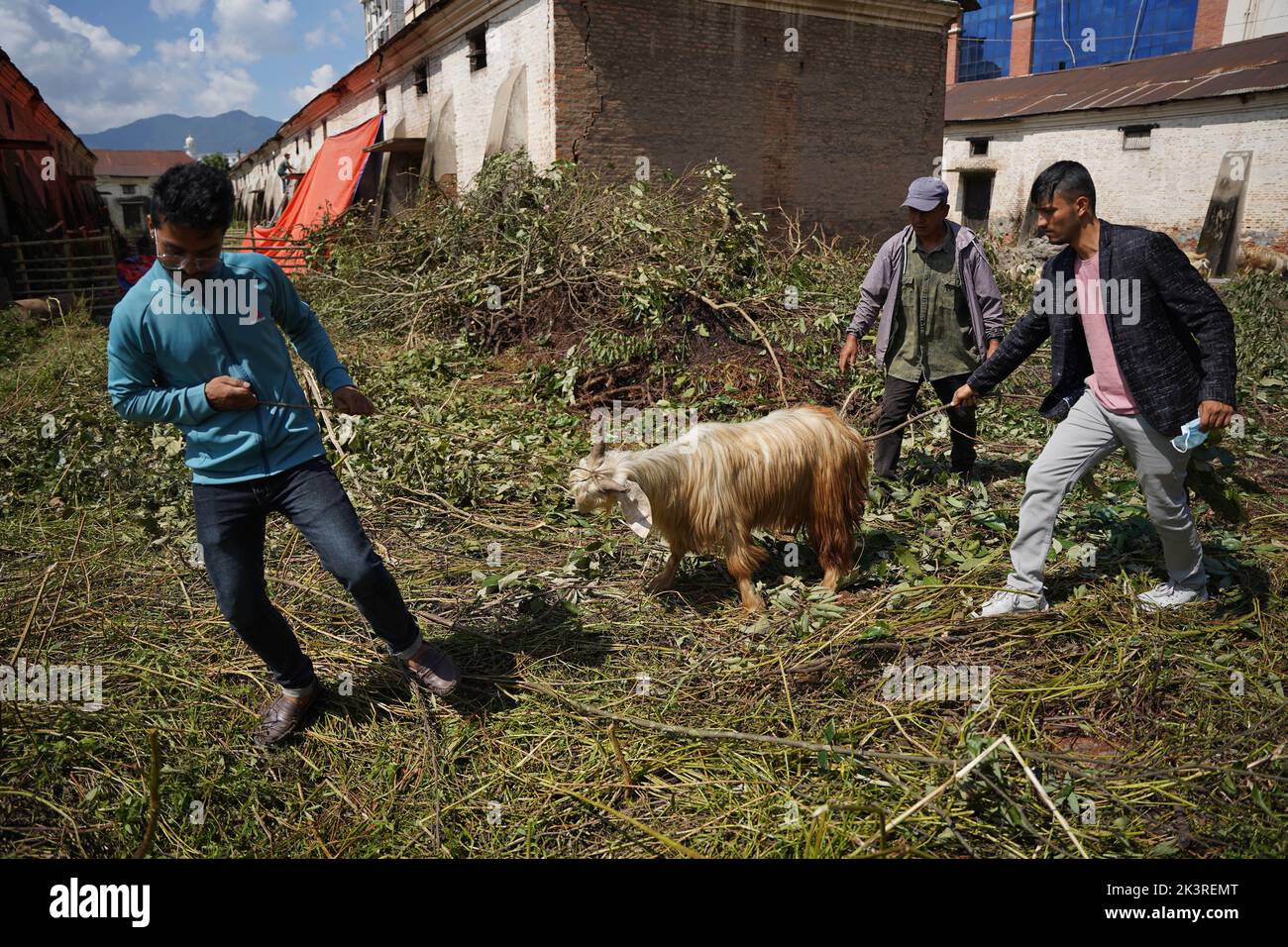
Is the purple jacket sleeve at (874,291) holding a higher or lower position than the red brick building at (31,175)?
lower

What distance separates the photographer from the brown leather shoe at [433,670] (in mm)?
3648

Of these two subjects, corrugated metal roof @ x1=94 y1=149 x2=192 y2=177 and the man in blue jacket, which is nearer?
the man in blue jacket

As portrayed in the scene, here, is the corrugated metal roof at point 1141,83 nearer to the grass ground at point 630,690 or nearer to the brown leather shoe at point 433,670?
the grass ground at point 630,690

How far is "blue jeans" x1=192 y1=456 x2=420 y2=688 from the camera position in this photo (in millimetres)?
3197

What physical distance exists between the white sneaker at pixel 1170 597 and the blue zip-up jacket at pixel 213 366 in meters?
4.08

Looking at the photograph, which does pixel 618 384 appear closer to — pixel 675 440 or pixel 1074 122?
pixel 675 440

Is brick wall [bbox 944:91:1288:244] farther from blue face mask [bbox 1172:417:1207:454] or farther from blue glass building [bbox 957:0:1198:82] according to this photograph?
blue face mask [bbox 1172:417:1207:454]

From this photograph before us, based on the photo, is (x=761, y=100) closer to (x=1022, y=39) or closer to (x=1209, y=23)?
(x=1209, y=23)

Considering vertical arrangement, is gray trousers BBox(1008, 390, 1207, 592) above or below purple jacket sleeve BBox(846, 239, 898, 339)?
below

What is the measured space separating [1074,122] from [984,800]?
28422mm

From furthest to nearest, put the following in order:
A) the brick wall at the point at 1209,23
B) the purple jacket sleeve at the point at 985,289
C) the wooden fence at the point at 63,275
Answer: the brick wall at the point at 1209,23, the wooden fence at the point at 63,275, the purple jacket sleeve at the point at 985,289

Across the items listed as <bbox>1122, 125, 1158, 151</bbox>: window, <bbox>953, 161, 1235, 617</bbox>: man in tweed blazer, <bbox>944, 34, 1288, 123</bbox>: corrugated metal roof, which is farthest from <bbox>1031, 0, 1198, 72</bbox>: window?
<bbox>953, 161, 1235, 617</bbox>: man in tweed blazer

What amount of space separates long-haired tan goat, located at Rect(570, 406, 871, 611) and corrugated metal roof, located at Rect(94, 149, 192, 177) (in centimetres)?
8075

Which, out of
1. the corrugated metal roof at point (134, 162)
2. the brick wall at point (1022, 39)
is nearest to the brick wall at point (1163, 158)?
the brick wall at point (1022, 39)
